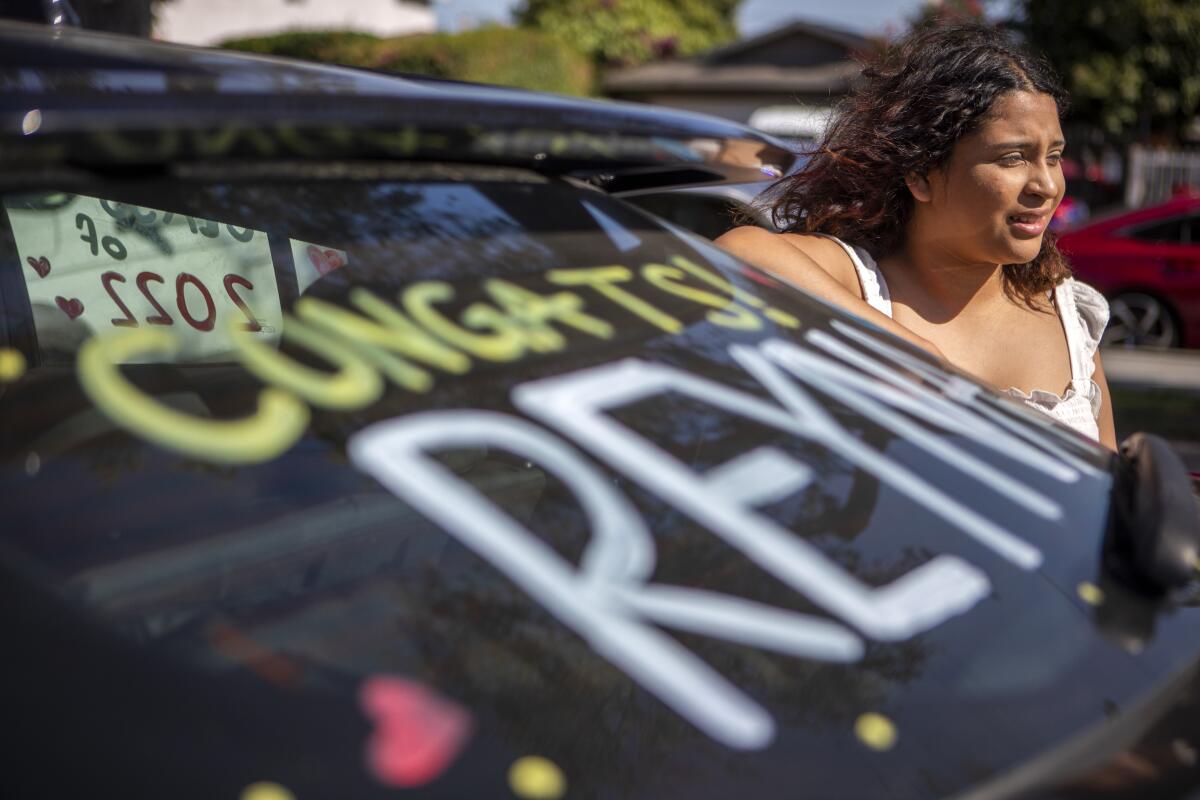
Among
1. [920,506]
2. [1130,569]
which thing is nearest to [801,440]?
[920,506]

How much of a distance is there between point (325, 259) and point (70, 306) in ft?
3.72

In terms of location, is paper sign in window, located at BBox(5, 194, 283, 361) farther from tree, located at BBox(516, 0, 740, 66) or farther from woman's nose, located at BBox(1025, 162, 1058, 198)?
tree, located at BBox(516, 0, 740, 66)

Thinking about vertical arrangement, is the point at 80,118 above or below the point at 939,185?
above

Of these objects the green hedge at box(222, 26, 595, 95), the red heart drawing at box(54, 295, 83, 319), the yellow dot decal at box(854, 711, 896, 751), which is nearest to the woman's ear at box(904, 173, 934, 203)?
the red heart drawing at box(54, 295, 83, 319)

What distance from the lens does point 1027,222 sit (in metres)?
2.47

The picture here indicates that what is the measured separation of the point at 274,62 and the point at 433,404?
18.1 inches

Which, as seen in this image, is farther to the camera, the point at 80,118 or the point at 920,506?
the point at 920,506

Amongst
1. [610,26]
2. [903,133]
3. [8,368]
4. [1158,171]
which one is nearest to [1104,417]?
[903,133]

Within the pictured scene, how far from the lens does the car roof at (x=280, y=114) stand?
3.23 ft

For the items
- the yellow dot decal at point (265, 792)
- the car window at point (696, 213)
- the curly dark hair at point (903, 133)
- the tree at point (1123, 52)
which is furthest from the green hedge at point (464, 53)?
the yellow dot decal at point (265, 792)

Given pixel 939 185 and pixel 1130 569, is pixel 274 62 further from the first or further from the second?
Answer: pixel 939 185

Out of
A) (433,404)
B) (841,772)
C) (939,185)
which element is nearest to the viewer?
(841,772)

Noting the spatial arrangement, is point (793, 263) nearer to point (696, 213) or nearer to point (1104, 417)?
point (1104, 417)

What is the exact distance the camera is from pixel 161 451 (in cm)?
103
